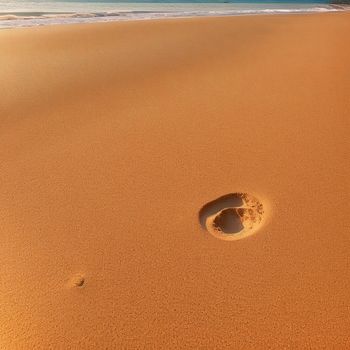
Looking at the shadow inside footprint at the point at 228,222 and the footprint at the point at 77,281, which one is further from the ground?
the shadow inside footprint at the point at 228,222

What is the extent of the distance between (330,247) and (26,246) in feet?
5.46

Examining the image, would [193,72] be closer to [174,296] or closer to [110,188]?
[110,188]

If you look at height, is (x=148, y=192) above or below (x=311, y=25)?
below

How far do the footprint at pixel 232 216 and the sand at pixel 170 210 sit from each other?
43mm

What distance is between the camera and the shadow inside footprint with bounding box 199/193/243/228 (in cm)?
215

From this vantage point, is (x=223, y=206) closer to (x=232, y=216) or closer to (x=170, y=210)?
(x=232, y=216)

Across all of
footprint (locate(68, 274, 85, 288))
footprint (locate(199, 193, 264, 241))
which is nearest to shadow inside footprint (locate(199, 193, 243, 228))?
footprint (locate(199, 193, 264, 241))

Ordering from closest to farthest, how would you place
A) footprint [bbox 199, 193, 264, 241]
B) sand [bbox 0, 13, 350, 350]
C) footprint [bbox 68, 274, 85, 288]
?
1. sand [bbox 0, 13, 350, 350]
2. footprint [bbox 68, 274, 85, 288]
3. footprint [bbox 199, 193, 264, 241]

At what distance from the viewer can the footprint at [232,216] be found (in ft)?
6.82

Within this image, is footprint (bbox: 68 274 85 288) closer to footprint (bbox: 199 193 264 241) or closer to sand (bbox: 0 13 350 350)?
sand (bbox: 0 13 350 350)

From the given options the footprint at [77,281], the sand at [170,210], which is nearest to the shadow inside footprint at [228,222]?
the sand at [170,210]

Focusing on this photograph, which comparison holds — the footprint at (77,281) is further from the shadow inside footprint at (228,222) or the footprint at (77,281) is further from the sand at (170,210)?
the shadow inside footprint at (228,222)

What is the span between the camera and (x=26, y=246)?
6.53 ft

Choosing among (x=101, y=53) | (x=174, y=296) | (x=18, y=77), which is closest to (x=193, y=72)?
(x=101, y=53)
